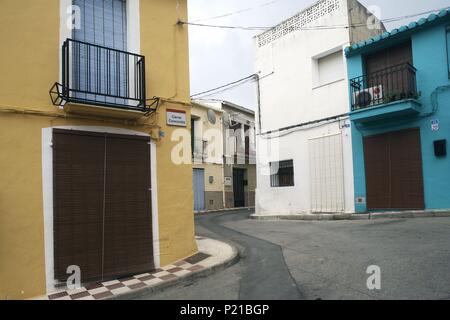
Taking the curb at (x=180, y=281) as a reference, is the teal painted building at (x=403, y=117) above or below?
above

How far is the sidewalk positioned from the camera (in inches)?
194

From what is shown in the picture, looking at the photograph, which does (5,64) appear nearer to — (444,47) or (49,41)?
(49,41)

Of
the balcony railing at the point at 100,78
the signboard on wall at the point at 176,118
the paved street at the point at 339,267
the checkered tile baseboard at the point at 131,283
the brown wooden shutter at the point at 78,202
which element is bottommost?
the checkered tile baseboard at the point at 131,283

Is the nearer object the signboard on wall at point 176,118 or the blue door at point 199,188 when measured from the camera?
the signboard on wall at point 176,118

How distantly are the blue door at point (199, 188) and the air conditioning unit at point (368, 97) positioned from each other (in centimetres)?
960

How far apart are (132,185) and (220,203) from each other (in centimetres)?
1375

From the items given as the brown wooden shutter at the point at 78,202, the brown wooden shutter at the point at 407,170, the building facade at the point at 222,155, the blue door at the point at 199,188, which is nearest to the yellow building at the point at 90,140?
the brown wooden shutter at the point at 78,202

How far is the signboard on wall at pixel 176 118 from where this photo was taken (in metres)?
6.72

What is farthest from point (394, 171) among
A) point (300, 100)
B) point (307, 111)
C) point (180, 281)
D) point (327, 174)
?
point (180, 281)

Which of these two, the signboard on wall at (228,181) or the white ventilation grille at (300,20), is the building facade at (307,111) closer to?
the white ventilation grille at (300,20)

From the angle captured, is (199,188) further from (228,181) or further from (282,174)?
(282,174)

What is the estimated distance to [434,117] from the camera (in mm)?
9359

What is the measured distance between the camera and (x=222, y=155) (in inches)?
790

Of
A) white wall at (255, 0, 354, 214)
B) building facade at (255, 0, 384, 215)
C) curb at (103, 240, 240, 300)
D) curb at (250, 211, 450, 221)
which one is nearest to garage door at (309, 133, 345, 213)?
building facade at (255, 0, 384, 215)
